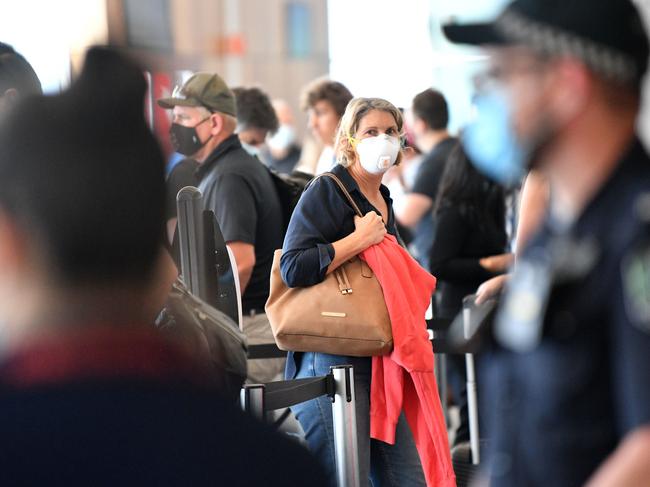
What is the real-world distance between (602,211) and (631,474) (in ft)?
1.13

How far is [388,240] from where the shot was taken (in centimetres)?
353

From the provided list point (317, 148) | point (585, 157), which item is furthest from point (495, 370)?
point (317, 148)

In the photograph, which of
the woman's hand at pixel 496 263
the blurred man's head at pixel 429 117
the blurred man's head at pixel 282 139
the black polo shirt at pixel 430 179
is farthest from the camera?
the blurred man's head at pixel 282 139

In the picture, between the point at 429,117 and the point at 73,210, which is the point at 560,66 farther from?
the point at 429,117

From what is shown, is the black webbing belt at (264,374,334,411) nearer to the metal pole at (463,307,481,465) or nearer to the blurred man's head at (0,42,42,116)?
the blurred man's head at (0,42,42,116)

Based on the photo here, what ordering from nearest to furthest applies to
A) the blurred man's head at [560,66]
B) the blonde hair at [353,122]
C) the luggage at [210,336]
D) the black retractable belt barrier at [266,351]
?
the blurred man's head at [560,66]
the luggage at [210,336]
the blonde hair at [353,122]
the black retractable belt barrier at [266,351]

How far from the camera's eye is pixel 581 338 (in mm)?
1483

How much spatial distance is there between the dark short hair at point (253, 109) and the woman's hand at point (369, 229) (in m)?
2.14

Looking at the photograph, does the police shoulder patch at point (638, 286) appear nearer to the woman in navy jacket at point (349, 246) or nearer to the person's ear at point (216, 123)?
the woman in navy jacket at point (349, 246)

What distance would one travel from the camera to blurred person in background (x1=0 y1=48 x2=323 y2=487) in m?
1.11

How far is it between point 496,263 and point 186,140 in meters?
1.55

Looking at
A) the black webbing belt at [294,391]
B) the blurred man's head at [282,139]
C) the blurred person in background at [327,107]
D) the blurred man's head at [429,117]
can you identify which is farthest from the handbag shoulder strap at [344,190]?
the blurred man's head at [282,139]

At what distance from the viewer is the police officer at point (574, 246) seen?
4.73ft

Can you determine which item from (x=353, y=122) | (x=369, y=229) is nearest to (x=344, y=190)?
(x=369, y=229)
